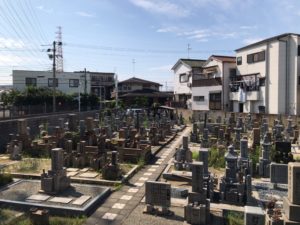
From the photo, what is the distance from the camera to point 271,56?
3347 cm

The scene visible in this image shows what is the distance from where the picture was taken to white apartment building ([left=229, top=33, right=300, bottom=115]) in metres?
31.8

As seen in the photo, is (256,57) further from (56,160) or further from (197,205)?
(197,205)

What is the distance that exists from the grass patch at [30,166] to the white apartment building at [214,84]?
29802 millimetres

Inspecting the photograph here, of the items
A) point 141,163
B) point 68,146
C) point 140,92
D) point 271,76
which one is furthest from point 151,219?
point 140,92

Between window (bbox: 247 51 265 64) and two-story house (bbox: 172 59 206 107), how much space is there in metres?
11.8

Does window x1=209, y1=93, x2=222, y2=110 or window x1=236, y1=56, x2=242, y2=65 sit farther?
window x1=209, y1=93, x2=222, y2=110

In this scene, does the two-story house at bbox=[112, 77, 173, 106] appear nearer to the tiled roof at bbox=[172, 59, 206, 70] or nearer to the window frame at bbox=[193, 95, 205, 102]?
the tiled roof at bbox=[172, 59, 206, 70]

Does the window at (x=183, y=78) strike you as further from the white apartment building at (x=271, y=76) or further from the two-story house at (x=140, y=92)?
the white apartment building at (x=271, y=76)

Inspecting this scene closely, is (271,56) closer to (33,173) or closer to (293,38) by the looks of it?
(293,38)

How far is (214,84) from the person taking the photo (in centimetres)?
4209

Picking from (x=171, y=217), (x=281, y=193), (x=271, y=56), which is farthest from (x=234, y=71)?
(x=171, y=217)


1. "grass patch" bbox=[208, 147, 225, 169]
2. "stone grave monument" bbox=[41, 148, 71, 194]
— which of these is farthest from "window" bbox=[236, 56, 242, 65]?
"stone grave monument" bbox=[41, 148, 71, 194]

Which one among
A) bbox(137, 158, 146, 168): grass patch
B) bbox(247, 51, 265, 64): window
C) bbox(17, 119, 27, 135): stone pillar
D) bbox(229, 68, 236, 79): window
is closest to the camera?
bbox(137, 158, 146, 168): grass patch

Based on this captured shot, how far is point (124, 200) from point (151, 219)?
175cm
